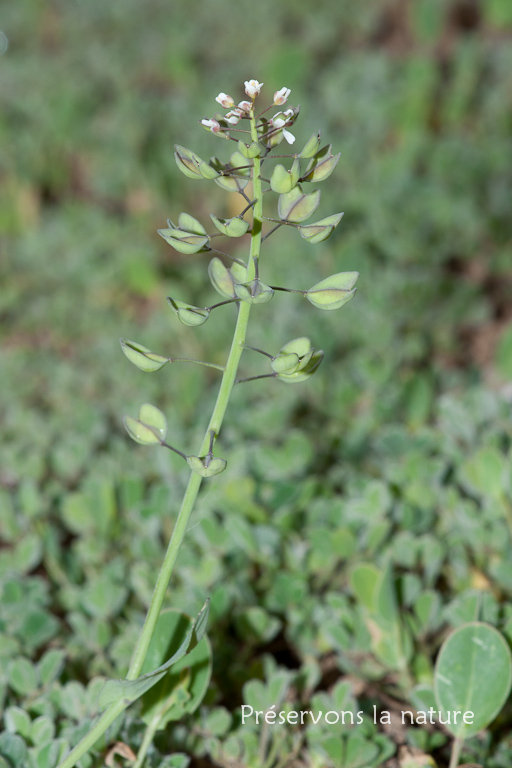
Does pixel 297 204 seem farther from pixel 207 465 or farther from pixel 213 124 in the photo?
pixel 207 465

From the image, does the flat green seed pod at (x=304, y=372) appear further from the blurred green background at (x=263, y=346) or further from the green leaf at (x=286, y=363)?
the blurred green background at (x=263, y=346)

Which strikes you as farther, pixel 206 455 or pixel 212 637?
pixel 212 637

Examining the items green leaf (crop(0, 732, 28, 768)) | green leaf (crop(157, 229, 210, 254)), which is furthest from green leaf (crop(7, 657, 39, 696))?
green leaf (crop(157, 229, 210, 254))

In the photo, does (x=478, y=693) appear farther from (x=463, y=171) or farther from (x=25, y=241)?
(x=25, y=241)

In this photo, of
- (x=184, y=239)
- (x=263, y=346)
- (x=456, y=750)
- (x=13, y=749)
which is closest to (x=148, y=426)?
(x=184, y=239)

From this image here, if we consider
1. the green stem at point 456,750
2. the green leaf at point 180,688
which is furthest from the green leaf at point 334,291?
the green stem at point 456,750

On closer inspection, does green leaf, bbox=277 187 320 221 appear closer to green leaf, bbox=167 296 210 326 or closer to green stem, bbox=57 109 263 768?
green stem, bbox=57 109 263 768

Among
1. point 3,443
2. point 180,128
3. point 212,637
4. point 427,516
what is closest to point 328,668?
point 212,637
